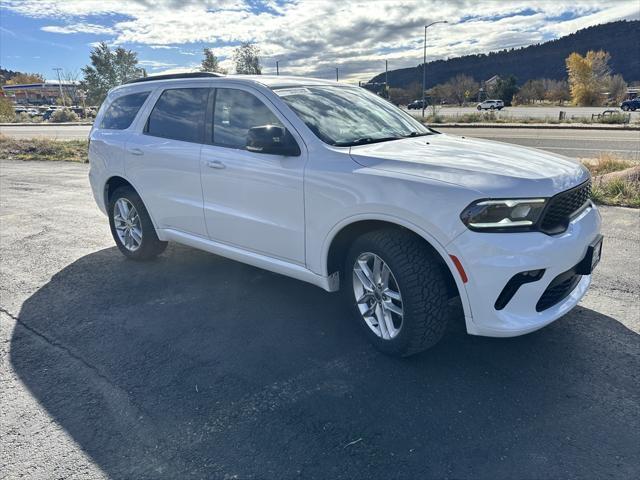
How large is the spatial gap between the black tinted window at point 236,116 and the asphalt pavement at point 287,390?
1411 millimetres

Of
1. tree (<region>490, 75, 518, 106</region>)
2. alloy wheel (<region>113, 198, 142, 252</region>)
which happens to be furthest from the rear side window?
tree (<region>490, 75, 518, 106</region>)

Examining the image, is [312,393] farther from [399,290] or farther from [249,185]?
[249,185]

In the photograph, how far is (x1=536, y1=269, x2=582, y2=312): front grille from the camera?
2.82m

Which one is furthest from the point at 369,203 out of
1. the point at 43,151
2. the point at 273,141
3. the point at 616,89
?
the point at 616,89

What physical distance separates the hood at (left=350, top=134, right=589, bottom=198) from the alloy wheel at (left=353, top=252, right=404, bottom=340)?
2.10ft

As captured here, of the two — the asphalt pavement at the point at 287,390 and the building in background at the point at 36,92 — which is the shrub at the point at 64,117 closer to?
the asphalt pavement at the point at 287,390

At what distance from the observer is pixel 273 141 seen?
3.35 meters

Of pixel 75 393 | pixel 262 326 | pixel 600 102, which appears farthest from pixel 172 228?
pixel 600 102

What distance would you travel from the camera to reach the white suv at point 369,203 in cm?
268

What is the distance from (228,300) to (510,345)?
7.69 ft

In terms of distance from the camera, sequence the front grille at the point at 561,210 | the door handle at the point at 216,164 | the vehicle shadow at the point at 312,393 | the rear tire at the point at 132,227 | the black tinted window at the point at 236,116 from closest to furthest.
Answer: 1. the vehicle shadow at the point at 312,393
2. the front grille at the point at 561,210
3. the black tinted window at the point at 236,116
4. the door handle at the point at 216,164
5. the rear tire at the point at 132,227

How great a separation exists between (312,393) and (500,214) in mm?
1515

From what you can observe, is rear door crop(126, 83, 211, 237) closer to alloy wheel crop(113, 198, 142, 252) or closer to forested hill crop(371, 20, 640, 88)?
alloy wheel crop(113, 198, 142, 252)

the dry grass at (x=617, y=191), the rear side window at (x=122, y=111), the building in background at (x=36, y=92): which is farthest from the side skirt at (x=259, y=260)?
the building in background at (x=36, y=92)
